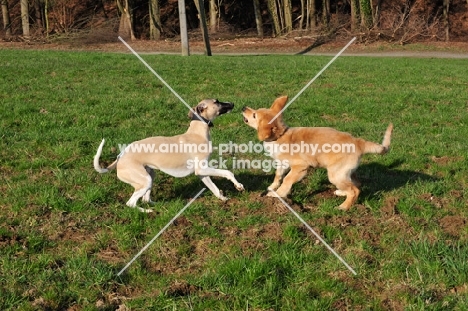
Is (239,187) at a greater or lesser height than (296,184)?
greater

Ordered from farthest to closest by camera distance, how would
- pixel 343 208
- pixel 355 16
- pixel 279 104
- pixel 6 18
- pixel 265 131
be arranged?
1. pixel 6 18
2. pixel 355 16
3. pixel 279 104
4. pixel 265 131
5. pixel 343 208

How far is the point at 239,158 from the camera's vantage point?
871 centimetres

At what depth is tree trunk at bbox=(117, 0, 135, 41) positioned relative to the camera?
38.2 meters

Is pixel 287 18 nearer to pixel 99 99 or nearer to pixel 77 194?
pixel 99 99

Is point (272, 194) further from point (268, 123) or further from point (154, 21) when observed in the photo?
point (154, 21)

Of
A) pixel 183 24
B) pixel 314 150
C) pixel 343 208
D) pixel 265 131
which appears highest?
pixel 183 24

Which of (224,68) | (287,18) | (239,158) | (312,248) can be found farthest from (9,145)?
(287,18)

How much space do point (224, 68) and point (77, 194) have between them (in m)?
12.4

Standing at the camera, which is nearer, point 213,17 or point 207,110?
point 207,110

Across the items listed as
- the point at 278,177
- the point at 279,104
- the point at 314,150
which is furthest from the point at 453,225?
the point at 279,104

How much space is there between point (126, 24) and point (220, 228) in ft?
116

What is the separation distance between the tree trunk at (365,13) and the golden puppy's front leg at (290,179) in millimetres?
29964

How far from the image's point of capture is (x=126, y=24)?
1529 inches

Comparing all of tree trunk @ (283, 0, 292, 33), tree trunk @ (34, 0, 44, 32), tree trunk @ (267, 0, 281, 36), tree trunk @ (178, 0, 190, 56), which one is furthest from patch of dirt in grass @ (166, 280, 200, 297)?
tree trunk @ (34, 0, 44, 32)
